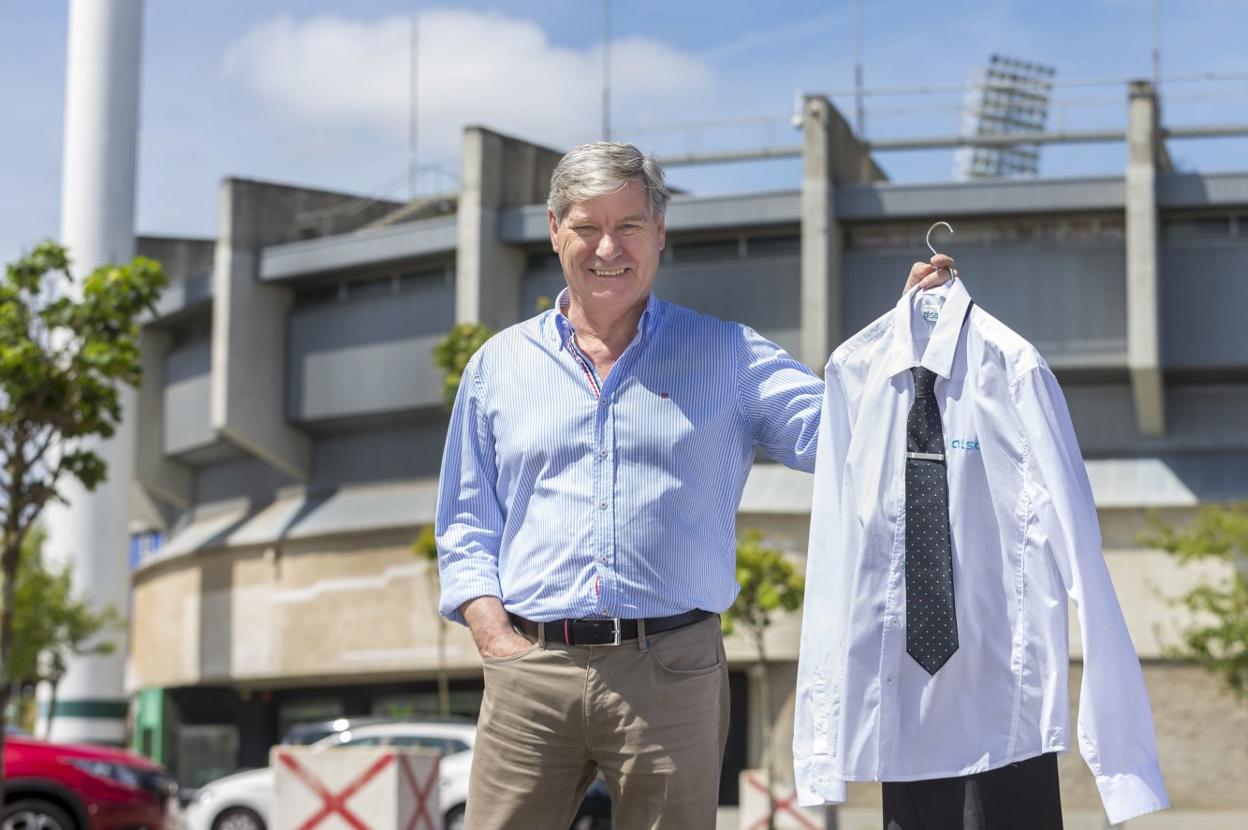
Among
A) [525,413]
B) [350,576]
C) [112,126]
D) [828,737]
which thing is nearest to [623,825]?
[828,737]

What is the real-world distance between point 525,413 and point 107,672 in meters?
43.2

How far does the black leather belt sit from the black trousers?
639 millimetres

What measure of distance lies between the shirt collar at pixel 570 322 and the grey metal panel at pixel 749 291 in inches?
1356

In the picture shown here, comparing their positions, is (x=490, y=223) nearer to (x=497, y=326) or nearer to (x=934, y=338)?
(x=497, y=326)

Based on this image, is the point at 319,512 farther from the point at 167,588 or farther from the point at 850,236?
the point at 850,236

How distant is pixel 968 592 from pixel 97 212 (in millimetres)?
42373

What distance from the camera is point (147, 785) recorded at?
50.3 ft

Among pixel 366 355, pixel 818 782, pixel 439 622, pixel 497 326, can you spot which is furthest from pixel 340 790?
pixel 366 355

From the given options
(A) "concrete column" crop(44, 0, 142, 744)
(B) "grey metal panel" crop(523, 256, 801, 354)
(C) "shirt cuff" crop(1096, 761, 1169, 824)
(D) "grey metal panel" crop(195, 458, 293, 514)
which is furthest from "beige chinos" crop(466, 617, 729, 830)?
(D) "grey metal panel" crop(195, 458, 293, 514)

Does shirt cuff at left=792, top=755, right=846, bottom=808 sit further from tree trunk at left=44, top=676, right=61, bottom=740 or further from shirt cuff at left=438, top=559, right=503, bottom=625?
tree trunk at left=44, top=676, right=61, bottom=740

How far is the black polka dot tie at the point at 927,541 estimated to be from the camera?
416 centimetres

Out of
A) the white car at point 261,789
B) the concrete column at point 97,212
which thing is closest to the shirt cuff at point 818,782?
the white car at point 261,789

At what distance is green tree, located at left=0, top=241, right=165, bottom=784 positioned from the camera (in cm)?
1600

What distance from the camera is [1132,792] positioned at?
13.0 feet
